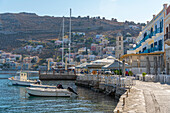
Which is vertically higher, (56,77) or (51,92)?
(56,77)

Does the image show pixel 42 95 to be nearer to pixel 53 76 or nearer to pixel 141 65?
pixel 141 65

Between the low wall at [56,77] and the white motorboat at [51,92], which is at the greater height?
the low wall at [56,77]

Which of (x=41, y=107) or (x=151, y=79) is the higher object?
(x=151, y=79)

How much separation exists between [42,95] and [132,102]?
17.8 meters

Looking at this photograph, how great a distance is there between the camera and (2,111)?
874 inches

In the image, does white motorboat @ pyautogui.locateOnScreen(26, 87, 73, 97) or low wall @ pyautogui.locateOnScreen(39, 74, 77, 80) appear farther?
low wall @ pyautogui.locateOnScreen(39, 74, 77, 80)

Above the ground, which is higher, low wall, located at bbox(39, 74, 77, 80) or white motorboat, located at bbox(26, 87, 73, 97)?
low wall, located at bbox(39, 74, 77, 80)

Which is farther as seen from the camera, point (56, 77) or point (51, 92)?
point (56, 77)

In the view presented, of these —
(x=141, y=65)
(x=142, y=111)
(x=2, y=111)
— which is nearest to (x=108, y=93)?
(x=2, y=111)

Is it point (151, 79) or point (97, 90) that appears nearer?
point (151, 79)

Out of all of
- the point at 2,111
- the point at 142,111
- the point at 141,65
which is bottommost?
the point at 2,111

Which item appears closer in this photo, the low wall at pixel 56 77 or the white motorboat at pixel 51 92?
the white motorboat at pixel 51 92

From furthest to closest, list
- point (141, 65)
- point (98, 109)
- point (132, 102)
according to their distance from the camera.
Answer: point (141, 65) → point (98, 109) → point (132, 102)

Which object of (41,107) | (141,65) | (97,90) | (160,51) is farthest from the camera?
(141,65)
